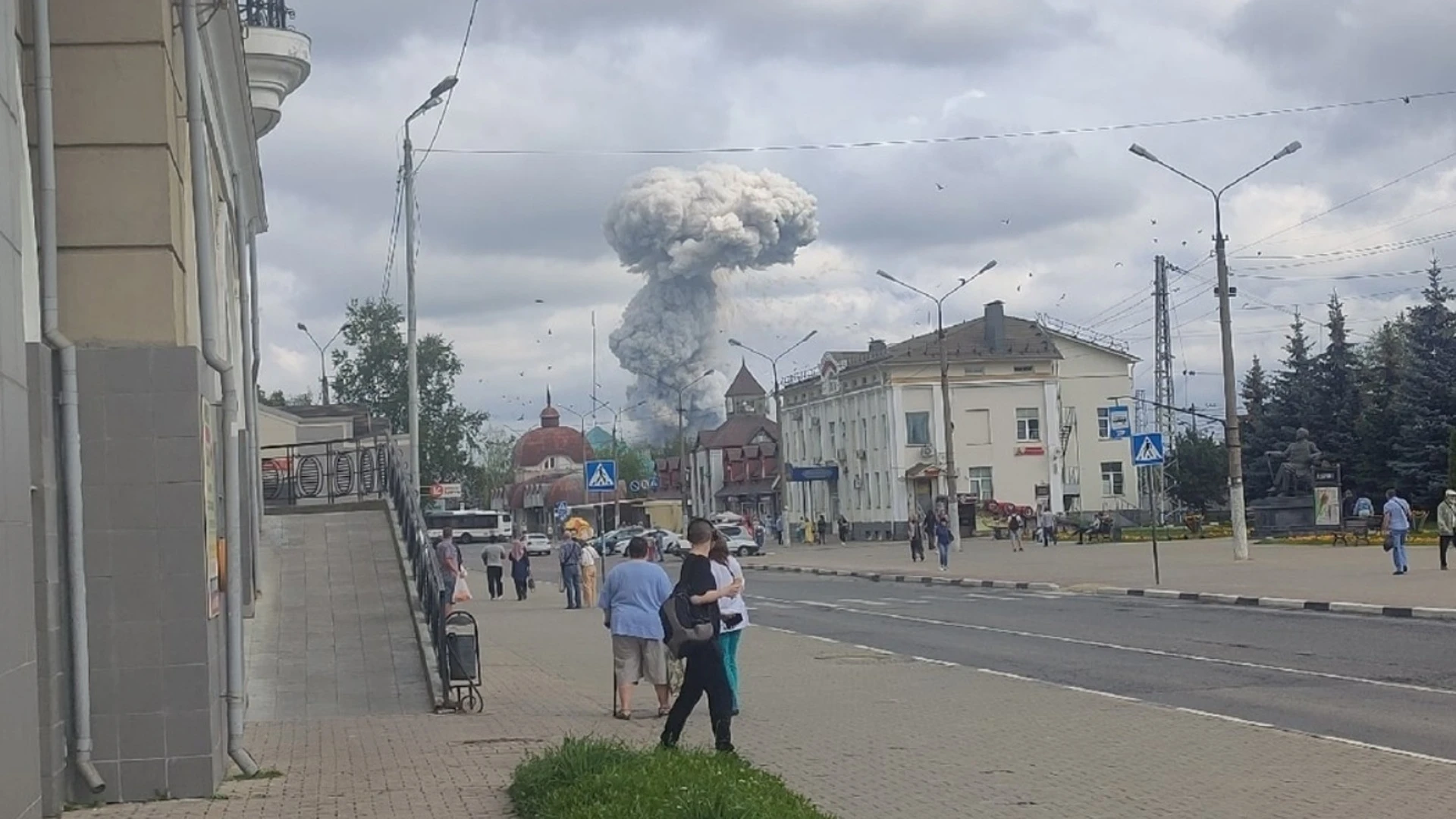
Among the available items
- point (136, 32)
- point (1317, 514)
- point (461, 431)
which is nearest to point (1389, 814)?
point (136, 32)

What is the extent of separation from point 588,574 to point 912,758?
85.2 ft

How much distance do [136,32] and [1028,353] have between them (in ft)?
280

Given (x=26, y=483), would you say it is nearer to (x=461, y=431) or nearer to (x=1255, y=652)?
(x=1255, y=652)

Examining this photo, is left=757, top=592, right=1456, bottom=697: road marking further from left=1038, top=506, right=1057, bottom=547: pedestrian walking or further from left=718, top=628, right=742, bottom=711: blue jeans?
left=1038, top=506, right=1057, bottom=547: pedestrian walking

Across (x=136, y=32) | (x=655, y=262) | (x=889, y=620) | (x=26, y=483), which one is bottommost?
(x=889, y=620)

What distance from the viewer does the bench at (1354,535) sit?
51.4m

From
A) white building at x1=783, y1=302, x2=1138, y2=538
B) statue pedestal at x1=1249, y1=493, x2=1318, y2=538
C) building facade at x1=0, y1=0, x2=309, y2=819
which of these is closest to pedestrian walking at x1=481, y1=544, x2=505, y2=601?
statue pedestal at x1=1249, y1=493, x2=1318, y2=538

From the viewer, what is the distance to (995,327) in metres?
96.1

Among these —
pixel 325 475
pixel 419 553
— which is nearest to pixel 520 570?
pixel 325 475

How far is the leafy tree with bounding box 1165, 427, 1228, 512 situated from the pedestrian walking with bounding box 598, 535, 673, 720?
254ft

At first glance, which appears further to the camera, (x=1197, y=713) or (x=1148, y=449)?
(x=1148, y=449)

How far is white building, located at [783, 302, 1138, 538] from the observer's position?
306ft

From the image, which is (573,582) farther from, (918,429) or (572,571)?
(918,429)

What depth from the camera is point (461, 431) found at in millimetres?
88438
